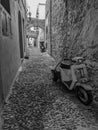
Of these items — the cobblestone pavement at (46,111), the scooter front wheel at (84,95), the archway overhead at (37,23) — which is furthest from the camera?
the archway overhead at (37,23)

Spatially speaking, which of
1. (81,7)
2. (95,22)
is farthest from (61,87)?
(81,7)

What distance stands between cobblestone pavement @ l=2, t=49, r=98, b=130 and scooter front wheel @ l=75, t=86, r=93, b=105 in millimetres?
86

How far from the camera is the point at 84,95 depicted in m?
1.97

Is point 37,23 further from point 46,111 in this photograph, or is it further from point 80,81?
point 46,111

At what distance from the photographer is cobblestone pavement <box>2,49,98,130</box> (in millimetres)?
1515

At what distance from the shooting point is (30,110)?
184 centimetres

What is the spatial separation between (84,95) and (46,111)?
75 cm


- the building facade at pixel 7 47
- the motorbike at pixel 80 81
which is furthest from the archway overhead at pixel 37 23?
the motorbike at pixel 80 81

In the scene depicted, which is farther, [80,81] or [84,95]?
[80,81]

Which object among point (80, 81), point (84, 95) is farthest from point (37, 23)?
point (84, 95)

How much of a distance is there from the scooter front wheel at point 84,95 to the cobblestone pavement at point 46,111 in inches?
3.4

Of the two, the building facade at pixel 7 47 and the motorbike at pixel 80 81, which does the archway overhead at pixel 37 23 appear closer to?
the building facade at pixel 7 47

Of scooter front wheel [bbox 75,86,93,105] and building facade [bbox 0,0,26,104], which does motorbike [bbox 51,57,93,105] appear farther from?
building facade [bbox 0,0,26,104]

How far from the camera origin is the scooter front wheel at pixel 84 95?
1.89 m
